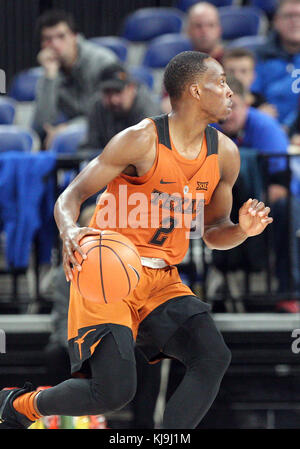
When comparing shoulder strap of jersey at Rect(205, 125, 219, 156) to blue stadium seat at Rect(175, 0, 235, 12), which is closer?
shoulder strap of jersey at Rect(205, 125, 219, 156)

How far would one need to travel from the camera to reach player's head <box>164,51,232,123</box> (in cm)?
308

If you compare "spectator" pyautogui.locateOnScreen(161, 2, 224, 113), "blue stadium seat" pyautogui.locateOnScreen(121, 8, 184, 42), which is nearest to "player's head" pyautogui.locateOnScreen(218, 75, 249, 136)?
"spectator" pyautogui.locateOnScreen(161, 2, 224, 113)

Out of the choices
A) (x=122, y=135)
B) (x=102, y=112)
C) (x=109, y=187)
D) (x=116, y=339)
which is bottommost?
(x=116, y=339)

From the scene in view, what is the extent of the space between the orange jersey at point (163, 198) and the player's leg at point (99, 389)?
43 centimetres

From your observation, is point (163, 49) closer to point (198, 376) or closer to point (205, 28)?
point (205, 28)

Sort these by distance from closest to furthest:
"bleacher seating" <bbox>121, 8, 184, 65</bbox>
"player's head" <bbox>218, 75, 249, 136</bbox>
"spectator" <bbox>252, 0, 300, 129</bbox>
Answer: "player's head" <bbox>218, 75, 249, 136</bbox> < "spectator" <bbox>252, 0, 300, 129</bbox> < "bleacher seating" <bbox>121, 8, 184, 65</bbox>

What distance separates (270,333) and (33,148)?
2321mm

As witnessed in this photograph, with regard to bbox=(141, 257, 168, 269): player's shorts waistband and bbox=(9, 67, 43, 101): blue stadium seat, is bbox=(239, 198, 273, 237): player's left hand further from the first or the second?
bbox=(9, 67, 43, 101): blue stadium seat

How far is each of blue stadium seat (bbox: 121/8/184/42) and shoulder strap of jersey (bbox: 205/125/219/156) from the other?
4902 mm

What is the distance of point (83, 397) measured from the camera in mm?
3096

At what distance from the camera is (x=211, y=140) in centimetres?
323

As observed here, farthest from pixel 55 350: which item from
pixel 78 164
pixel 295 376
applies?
pixel 295 376

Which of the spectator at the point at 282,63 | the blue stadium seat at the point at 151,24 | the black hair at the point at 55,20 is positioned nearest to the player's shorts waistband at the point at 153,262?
the spectator at the point at 282,63

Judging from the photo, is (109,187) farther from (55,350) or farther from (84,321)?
(55,350)
